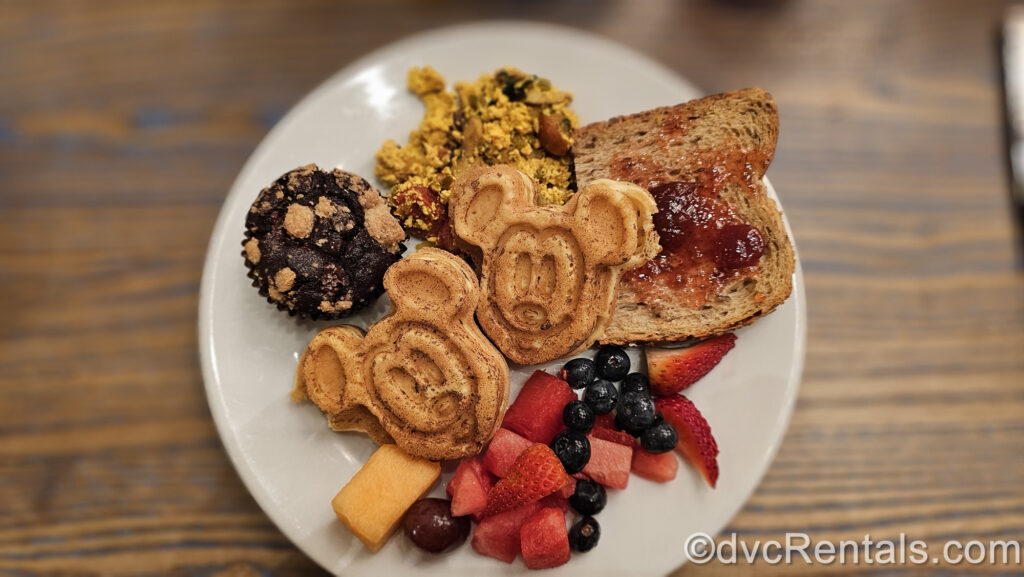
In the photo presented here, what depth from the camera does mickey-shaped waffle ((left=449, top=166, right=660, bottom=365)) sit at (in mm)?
1735

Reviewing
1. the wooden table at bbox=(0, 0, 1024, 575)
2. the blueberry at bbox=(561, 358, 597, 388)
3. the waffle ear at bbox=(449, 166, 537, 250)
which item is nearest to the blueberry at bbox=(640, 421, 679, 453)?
the blueberry at bbox=(561, 358, 597, 388)

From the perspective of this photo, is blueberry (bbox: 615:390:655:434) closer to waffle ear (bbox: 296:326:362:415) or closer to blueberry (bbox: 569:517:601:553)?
blueberry (bbox: 569:517:601:553)

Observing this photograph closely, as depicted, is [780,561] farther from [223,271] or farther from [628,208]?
[223,271]

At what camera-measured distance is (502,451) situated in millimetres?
1834

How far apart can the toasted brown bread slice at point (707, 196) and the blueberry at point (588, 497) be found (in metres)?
0.46

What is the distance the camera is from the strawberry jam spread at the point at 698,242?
6.11ft

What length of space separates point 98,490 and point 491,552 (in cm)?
171

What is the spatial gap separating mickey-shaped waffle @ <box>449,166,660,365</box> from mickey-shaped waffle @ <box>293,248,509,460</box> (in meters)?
0.08

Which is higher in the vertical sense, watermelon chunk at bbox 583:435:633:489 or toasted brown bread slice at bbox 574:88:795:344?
toasted brown bread slice at bbox 574:88:795:344

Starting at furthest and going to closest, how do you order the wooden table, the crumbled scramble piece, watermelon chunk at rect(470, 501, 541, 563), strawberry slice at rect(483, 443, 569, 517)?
the wooden table → the crumbled scramble piece → watermelon chunk at rect(470, 501, 541, 563) → strawberry slice at rect(483, 443, 569, 517)

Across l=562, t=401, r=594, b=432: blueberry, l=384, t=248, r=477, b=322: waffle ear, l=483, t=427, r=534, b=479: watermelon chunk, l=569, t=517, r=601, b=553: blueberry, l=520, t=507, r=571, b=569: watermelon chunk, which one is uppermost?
l=384, t=248, r=477, b=322: waffle ear

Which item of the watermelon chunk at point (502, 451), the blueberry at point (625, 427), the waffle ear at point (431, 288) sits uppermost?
the waffle ear at point (431, 288)

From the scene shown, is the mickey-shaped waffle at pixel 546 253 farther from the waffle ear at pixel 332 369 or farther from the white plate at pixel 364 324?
the waffle ear at pixel 332 369

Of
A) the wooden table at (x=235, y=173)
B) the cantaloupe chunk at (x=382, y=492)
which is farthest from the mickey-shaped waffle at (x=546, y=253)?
the wooden table at (x=235, y=173)
